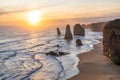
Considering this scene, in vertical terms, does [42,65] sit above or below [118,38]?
below

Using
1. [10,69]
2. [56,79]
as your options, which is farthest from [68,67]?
[10,69]

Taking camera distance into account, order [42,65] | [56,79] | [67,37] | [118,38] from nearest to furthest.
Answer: [56,79]
[118,38]
[42,65]
[67,37]

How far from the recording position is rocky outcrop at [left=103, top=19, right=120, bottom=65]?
30.0m

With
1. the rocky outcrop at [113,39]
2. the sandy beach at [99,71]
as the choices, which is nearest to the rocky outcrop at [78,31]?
the rocky outcrop at [113,39]

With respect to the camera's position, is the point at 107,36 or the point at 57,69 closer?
the point at 57,69

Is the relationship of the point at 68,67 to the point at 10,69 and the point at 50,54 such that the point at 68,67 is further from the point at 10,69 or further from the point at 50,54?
the point at 50,54

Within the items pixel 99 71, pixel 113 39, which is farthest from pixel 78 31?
→ pixel 99 71

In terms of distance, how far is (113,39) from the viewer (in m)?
31.6

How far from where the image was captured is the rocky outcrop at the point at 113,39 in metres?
30.0

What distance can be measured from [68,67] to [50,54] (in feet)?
42.2

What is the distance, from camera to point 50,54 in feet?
144

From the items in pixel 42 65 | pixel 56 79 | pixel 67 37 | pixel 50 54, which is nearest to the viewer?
pixel 56 79

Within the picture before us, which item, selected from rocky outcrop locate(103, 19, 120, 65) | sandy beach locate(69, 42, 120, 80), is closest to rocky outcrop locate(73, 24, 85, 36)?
rocky outcrop locate(103, 19, 120, 65)

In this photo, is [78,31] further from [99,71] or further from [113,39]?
[99,71]
